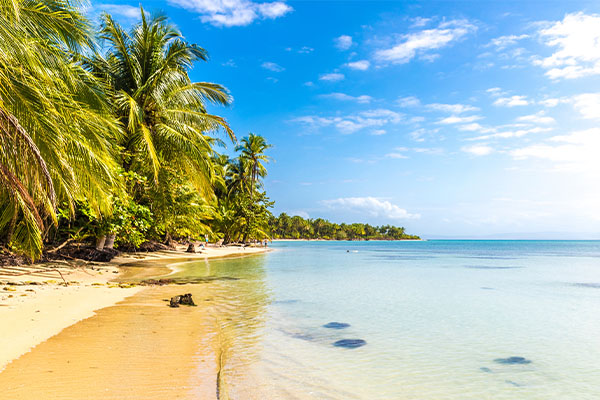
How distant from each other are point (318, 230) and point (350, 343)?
430 ft

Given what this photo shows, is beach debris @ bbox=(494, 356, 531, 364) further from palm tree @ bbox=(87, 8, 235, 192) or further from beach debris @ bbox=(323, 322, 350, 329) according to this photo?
palm tree @ bbox=(87, 8, 235, 192)

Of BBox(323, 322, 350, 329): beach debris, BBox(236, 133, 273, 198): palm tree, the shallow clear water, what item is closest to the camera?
the shallow clear water

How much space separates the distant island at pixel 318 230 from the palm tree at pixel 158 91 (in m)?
88.6

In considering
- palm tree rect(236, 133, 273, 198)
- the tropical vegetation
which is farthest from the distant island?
the tropical vegetation

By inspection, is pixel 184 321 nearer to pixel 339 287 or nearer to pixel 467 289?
pixel 339 287

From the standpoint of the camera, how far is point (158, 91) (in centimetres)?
1486

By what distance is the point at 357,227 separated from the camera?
155250 millimetres

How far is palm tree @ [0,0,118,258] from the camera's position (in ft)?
14.2

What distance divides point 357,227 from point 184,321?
15154 centimetres

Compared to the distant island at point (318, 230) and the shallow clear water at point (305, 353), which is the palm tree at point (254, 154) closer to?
the shallow clear water at point (305, 353)

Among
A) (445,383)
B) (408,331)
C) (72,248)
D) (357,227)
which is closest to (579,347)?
(408,331)

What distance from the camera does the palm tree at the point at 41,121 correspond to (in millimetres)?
4332

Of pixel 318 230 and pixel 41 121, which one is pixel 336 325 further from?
pixel 318 230

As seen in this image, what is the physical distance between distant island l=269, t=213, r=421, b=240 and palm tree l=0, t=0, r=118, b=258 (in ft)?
317
